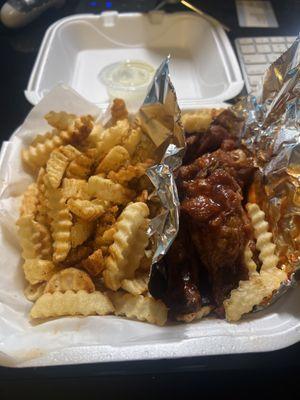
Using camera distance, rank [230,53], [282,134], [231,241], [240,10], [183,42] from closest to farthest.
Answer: [231,241] < [282,134] < [230,53] < [183,42] < [240,10]

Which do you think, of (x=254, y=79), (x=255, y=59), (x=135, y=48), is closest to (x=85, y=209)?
(x=254, y=79)

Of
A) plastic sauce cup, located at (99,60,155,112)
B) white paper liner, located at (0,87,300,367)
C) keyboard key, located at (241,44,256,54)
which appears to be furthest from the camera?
keyboard key, located at (241,44,256,54)

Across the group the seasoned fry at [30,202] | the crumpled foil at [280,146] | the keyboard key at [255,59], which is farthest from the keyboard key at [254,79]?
the seasoned fry at [30,202]

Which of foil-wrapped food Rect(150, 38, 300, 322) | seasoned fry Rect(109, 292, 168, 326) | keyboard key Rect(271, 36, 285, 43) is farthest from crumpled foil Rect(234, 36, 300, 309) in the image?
keyboard key Rect(271, 36, 285, 43)

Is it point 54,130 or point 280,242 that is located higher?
point 54,130

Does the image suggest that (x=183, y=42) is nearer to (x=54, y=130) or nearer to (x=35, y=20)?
(x=35, y=20)

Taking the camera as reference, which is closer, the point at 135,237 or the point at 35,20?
the point at 135,237

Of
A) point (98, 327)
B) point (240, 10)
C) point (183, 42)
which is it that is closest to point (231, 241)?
Answer: point (98, 327)

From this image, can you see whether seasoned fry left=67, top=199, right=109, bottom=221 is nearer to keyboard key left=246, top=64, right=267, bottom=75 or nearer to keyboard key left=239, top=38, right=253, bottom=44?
keyboard key left=246, top=64, right=267, bottom=75
